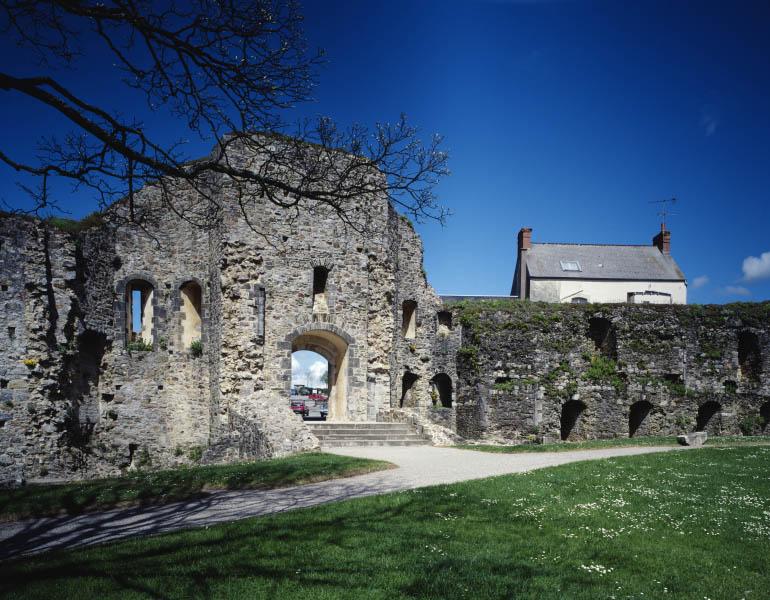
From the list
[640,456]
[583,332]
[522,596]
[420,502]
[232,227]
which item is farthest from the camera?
[583,332]

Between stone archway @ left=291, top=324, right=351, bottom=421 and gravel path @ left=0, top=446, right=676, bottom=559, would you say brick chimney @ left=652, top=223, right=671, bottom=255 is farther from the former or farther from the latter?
gravel path @ left=0, top=446, right=676, bottom=559

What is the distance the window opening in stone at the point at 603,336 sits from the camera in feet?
79.8

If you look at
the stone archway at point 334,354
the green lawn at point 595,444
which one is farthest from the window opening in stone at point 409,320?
the green lawn at point 595,444

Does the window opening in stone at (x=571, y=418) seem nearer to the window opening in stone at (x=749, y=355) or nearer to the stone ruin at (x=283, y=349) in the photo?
the stone ruin at (x=283, y=349)

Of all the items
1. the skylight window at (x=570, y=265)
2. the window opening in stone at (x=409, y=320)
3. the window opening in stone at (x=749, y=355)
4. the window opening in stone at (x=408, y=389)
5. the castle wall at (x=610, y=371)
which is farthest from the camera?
the skylight window at (x=570, y=265)

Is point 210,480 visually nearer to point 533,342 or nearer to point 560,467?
point 560,467

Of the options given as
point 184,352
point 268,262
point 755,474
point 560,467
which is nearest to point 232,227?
point 268,262

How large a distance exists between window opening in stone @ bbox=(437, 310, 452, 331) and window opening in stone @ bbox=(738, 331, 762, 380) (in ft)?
39.6

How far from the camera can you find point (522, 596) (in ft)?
16.8

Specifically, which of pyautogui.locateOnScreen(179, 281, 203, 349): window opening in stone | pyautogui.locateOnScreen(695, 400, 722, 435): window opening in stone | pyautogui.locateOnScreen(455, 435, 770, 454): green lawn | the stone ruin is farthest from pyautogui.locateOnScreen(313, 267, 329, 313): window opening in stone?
pyautogui.locateOnScreen(695, 400, 722, 435): window opening in stone

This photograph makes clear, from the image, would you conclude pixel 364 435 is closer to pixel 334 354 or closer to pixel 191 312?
pixel 334 354

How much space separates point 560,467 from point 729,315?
16.3 m

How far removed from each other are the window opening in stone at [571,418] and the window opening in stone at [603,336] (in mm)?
2511

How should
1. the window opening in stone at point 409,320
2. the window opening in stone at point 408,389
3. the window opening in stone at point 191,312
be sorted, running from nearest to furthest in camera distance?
the window opening in stone at point 191,312 → the window opening in stone at point 408,389 → the window opening in stone at point 409,320
